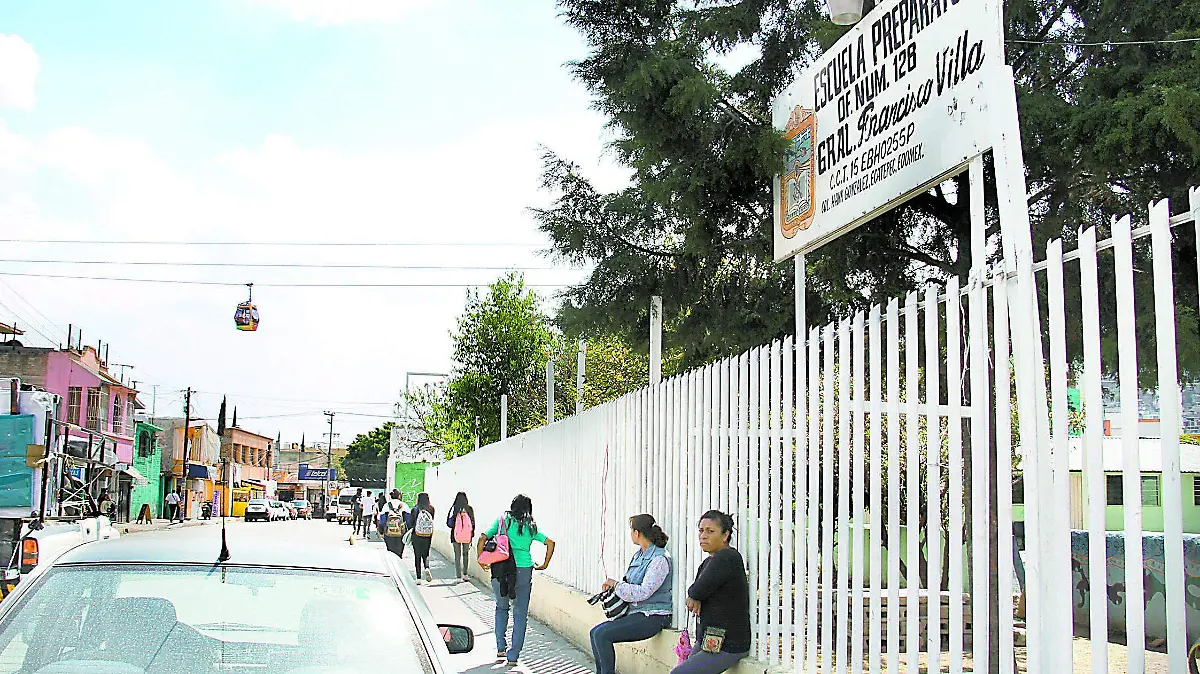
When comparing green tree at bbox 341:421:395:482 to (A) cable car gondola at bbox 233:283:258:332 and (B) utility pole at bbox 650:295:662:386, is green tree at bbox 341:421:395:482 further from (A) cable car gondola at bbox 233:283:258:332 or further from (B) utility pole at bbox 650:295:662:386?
(B) utility pole at bbox 650:295:662:386

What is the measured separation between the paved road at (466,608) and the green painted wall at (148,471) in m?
52.3

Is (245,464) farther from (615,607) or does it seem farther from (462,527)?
(615,607)

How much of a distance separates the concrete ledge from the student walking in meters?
0.18

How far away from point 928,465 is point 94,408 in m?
58.5

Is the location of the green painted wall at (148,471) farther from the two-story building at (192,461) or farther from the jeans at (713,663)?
the jeans at (713,663)

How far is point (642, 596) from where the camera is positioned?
29.0 ft

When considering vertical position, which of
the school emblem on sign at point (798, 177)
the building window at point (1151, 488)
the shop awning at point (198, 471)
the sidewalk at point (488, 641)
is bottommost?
the sidewalk at point (488, 641)

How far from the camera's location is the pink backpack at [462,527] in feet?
59.0

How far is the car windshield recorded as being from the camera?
4.41 metres

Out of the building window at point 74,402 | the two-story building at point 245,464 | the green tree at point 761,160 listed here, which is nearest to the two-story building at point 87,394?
the building window at point 74,402

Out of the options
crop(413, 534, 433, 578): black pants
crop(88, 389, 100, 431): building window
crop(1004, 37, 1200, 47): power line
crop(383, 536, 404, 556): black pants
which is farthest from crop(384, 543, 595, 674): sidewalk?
crop(88, 389, 100, 431): building window

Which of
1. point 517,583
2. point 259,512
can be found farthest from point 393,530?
point 259,512

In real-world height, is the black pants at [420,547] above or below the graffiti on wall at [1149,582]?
below

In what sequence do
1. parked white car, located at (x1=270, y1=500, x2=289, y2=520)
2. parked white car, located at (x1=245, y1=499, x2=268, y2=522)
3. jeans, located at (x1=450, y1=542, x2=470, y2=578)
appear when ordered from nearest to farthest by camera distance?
1. jeans, located at (x1=450, y1=542, x2=470, y2=578)
2. parked white car, located at (x1=245, y1=499, x2=268, y2=522)
3. parked white car, located at (x1=270, y1=500, x2=289, y2=520)
